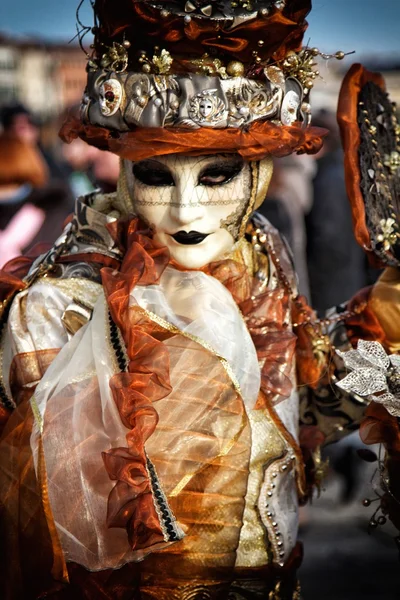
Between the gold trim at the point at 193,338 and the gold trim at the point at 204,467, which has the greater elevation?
the gold trim at the point at 193,338

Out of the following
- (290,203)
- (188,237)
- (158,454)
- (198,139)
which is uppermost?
(198,139)

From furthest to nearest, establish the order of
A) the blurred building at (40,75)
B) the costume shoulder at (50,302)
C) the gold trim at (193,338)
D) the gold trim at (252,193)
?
the blurred building at (40,75)
the gold trim at (252,193)
the costume shoulder at (50,302)
the gold trim at (193,338)

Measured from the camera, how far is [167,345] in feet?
7.06

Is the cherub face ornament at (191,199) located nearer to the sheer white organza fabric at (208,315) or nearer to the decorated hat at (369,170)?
the sheer white organza fabric at (208,315)

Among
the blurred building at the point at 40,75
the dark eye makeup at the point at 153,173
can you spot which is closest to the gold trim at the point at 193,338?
the dark eye makeup at the point at 153,173

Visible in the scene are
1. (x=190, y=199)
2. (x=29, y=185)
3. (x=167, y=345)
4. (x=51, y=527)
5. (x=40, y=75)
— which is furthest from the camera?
(x=40, y=75)

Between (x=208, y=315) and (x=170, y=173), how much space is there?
12.4 inches

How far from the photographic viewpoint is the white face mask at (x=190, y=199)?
2.28 meters

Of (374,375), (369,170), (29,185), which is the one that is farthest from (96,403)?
(29,185)

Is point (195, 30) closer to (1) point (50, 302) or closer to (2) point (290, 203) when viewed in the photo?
(1) point (50, 302)

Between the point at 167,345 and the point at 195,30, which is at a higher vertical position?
the point at 195,30

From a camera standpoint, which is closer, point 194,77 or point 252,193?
point 194,77

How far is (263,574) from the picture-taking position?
2.32m

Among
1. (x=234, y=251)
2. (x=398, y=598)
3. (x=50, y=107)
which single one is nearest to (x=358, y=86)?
(x=234, y=251)
